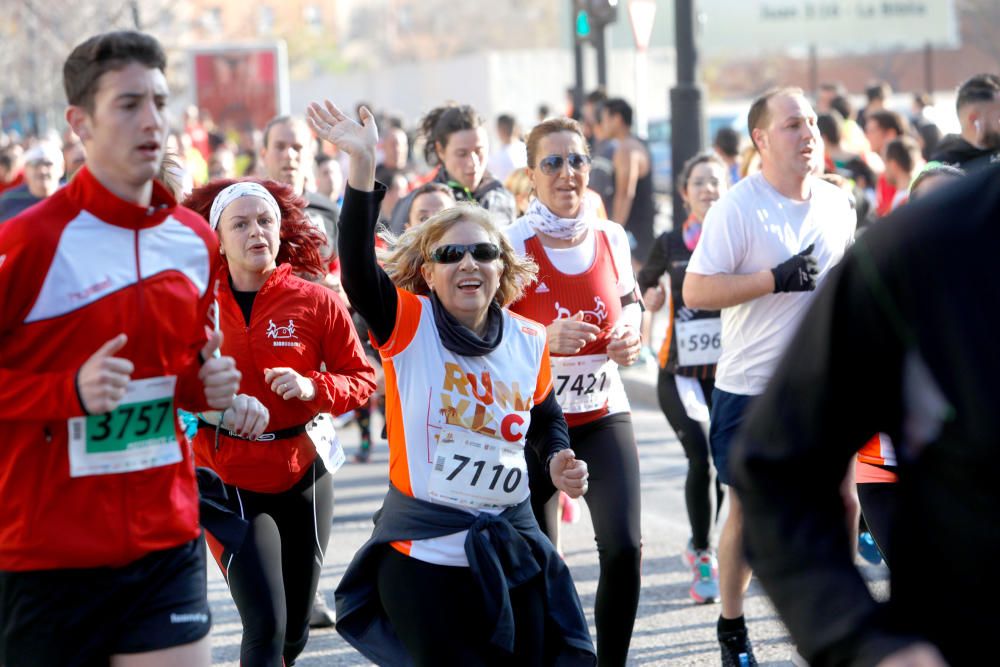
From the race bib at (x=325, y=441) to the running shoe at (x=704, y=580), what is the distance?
2133 mm

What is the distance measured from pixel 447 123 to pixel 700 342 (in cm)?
199

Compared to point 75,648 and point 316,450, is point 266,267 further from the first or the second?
point 75,648

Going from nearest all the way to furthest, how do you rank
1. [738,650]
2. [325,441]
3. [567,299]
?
1. [325,441]
2. [738,650]
3. [567,299]

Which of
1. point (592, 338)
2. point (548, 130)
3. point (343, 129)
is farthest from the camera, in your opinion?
point (548, 130)

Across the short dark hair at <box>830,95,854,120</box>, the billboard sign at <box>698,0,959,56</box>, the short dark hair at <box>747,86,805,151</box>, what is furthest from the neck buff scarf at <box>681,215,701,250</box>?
the billboard sign at <box>698,0,959,56</box>

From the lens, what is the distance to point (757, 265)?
5.36m

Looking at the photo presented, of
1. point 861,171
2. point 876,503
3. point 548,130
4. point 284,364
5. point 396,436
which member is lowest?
point 876,503

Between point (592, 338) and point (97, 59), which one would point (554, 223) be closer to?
point (592, 338)

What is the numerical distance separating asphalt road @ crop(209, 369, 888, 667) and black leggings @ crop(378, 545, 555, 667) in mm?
984

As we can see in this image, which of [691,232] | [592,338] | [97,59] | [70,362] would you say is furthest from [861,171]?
[70,362]

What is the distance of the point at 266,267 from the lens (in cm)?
521

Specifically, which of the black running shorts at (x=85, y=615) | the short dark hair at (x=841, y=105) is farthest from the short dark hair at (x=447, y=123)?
the short dark hair at (x=841, y=105)

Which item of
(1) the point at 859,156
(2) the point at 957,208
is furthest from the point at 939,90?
(2) the point at 957,208

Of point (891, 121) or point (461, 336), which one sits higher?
point (891, 121)
